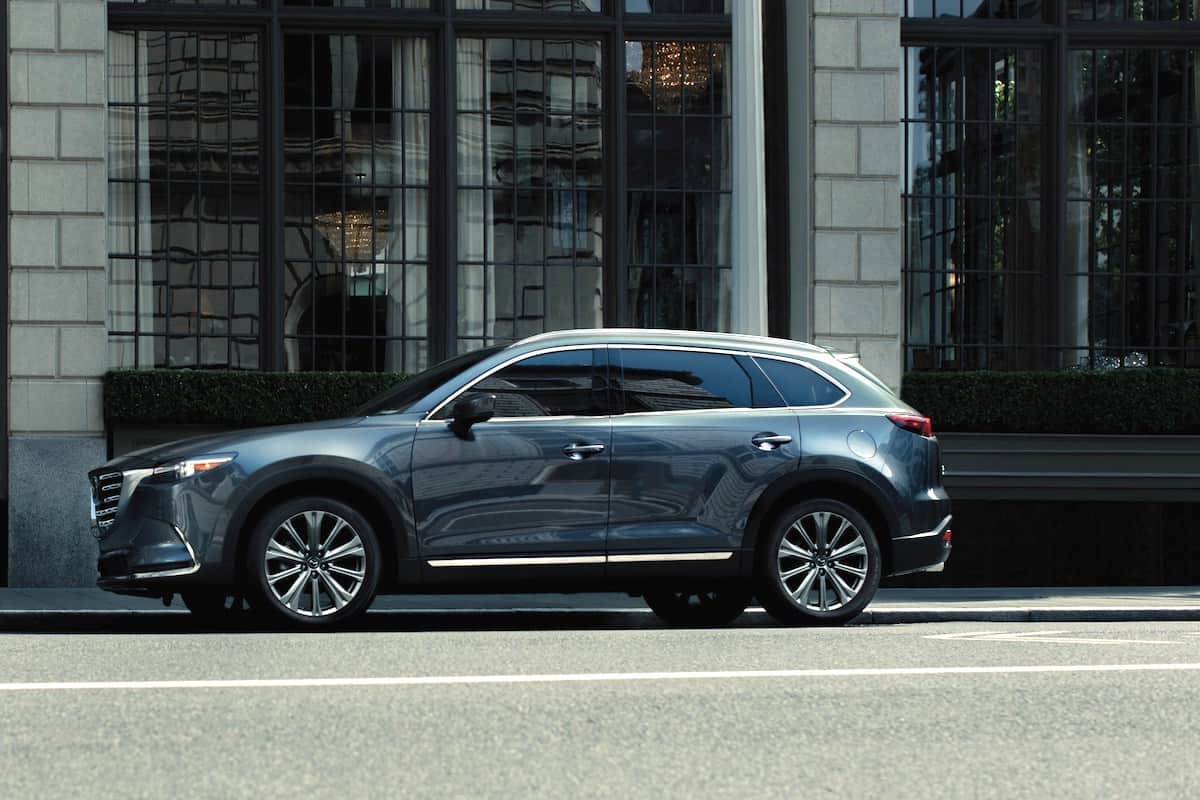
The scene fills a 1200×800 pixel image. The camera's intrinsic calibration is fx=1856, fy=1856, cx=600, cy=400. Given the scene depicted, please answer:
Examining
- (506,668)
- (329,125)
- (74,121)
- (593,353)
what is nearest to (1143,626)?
(593,353)

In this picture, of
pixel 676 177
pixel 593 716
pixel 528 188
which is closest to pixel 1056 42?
pixel 676 177

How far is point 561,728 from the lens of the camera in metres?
6.49

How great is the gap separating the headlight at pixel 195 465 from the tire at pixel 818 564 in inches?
122

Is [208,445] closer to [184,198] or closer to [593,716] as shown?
[593,716]

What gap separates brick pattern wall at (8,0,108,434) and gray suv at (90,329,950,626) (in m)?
4.69

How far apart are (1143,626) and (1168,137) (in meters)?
6.48

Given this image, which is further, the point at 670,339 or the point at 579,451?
the point at 670,339

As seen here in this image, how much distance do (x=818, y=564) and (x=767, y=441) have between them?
79 centimetres

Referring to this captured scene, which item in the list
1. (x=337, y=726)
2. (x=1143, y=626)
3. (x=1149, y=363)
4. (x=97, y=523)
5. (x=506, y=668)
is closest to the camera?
(x=337, y=726)

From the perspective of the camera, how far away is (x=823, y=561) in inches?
423

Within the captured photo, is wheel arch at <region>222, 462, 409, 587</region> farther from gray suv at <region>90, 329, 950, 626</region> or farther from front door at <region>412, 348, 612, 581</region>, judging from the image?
front door at <region>412, 348, 612, 581</region>

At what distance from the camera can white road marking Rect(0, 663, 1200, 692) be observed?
7484 millimetres

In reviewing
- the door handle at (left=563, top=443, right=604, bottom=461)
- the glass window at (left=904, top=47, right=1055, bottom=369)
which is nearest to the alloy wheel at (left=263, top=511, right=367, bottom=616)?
the door handle at (left=563, top=443, right=604, bottom=461)

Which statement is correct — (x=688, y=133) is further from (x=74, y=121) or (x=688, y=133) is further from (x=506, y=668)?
(x=506, y=668)
